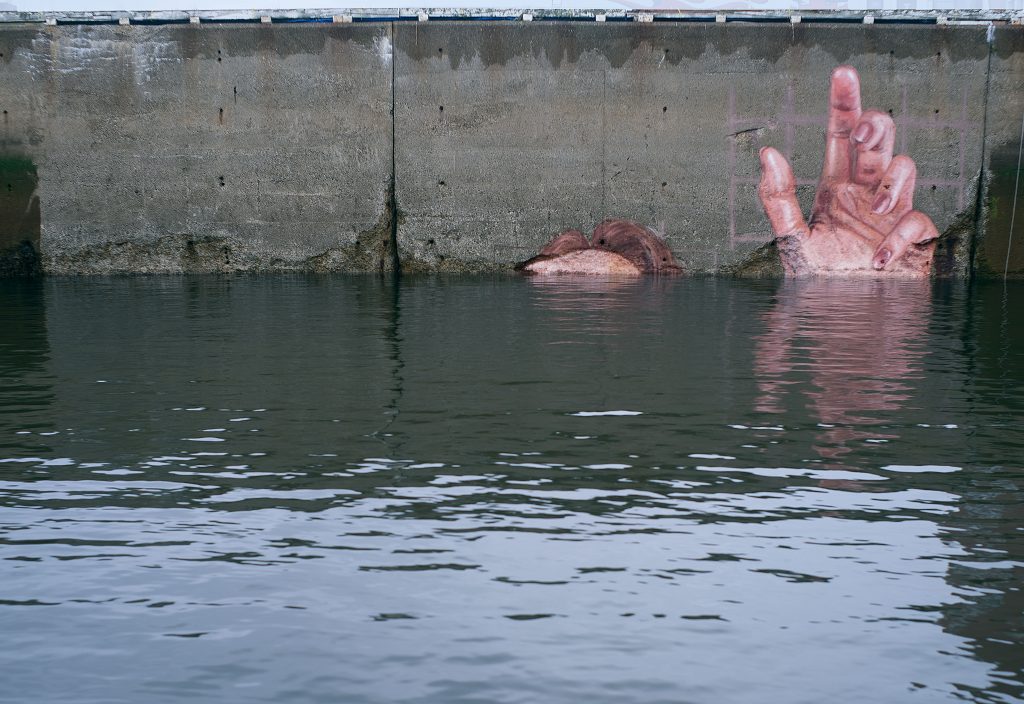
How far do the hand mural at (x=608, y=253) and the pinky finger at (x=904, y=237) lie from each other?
3000mm

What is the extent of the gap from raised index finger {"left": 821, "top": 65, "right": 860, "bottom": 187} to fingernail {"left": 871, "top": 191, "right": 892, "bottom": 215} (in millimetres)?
534

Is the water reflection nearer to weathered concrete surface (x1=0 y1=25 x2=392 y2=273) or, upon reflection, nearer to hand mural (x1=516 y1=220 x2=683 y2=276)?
hand mural (x1=516 y1=220 x2=683 y2=276)

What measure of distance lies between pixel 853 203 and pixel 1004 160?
2246 millimetres

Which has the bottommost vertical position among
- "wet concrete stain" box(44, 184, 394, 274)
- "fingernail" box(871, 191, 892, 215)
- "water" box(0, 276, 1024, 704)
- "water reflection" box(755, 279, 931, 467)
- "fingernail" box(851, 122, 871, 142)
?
"water" box(0, 276, 1024, 704)

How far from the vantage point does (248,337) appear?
990 cm

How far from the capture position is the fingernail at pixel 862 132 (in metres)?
16.7

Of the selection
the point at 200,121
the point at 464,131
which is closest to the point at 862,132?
the point at 464,131

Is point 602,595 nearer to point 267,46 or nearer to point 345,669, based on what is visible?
point 345,669

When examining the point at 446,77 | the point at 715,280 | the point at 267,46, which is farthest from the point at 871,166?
the point at 267,46

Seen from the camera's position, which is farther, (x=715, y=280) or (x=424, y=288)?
(x=715, y=280)

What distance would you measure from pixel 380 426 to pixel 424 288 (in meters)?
8.95

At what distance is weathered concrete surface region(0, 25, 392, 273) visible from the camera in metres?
16.8

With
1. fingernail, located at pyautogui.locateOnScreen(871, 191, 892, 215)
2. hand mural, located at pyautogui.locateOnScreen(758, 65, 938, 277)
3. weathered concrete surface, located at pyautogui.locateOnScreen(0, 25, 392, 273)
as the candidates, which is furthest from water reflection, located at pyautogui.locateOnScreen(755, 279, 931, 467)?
weathered concrete surface, located at pyautogui.locateOnScreen(0, 25, 392, 273)

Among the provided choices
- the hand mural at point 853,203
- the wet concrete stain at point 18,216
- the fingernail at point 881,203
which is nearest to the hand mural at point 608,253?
the hand mural at point 853,203
